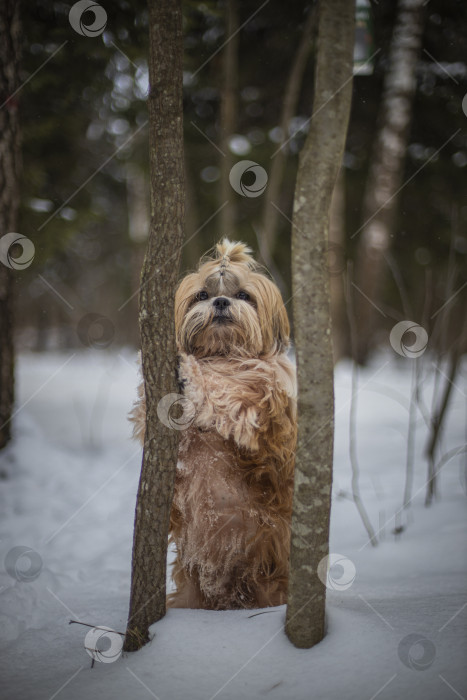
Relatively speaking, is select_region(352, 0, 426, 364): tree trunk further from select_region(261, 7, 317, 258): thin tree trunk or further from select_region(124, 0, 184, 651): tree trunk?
select_region(124, 0, 184, 651): tree trunk

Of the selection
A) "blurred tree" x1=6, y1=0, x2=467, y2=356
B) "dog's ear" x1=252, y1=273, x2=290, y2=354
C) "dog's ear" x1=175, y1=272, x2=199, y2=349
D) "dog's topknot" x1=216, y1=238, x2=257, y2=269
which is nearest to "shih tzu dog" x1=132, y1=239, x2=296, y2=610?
"dog's ear" x1=252, y1=273, x2=290, y2=354

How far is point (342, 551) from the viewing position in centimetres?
305

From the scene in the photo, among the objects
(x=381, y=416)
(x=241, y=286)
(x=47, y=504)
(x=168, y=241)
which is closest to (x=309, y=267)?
(x=168, y=241)

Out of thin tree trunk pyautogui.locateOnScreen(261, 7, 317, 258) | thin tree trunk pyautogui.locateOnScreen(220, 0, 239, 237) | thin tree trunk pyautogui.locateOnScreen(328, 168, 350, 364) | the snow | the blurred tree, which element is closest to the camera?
the snow

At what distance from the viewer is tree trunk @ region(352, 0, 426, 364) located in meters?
6.53

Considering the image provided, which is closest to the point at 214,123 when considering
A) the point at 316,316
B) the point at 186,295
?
the point at 186,295

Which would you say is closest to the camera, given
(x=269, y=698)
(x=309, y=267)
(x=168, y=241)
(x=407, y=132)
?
(x=269, y=698)

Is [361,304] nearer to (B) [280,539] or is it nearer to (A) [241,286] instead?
(A) [241,286]

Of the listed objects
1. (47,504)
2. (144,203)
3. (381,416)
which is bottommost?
(47,504)

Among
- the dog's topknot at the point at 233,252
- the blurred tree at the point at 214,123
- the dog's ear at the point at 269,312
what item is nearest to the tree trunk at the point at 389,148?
the blurred tree at the point at 214,123

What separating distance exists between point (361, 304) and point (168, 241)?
6931 mm

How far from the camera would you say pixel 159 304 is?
1.72 metres

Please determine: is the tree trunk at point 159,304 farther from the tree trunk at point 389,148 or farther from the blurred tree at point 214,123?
the tree trunk at point 389,148

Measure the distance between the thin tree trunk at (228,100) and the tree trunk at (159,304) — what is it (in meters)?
4.23
